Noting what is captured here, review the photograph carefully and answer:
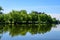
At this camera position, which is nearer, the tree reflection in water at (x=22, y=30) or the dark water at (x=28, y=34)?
the dark water at (x=28, y=34)

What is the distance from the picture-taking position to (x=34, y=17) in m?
75.0

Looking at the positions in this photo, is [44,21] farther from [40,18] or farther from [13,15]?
[13,15]

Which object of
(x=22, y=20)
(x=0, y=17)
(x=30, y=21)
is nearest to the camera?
(x=0, y=17)

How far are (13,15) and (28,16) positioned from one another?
785 centimetres

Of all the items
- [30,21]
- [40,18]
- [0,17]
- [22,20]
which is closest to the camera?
[0,17]

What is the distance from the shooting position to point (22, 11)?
70438 mm

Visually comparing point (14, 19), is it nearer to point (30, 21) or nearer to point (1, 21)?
point (1, 21)

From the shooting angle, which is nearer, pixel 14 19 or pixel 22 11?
pixel 14 19

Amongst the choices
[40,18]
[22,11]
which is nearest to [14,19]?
[22,11]

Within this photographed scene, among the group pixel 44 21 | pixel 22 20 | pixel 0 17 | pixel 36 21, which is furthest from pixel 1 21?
pixel 44 21

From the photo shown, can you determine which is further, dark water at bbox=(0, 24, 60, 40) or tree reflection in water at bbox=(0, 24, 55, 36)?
tree reflection in water at bbox=(0, 24, 55, 36)

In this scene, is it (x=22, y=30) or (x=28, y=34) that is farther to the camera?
(x=22, y=30)

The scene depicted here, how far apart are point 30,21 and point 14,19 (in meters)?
11.5

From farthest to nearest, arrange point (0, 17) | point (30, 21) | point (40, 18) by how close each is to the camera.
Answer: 1. point (40, 18)
2. point (30, 21)
3. point (0, 17)
